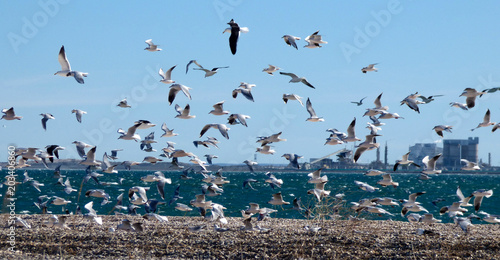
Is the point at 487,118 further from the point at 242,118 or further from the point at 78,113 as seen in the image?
the point at 78,113

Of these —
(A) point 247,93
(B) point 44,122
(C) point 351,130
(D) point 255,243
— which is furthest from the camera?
(B) point 44,122

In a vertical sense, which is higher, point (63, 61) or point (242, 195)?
point (63, 61)

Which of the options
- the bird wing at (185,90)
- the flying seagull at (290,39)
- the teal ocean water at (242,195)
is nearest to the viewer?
the bird wing at (185,90)

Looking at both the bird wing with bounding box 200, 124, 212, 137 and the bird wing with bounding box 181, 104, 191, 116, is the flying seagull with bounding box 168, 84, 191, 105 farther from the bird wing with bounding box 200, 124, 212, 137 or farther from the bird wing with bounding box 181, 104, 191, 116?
the bird wing with bounding box 200, 124, 212, 137

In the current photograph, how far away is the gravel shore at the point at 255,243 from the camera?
448 inches

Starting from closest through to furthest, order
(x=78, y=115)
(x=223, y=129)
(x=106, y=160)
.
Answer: (x=223, y=129) < (x=106, y=160) < (x=78, y=115)

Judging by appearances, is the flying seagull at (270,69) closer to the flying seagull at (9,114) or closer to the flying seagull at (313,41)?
the flying seagull at (313,41)

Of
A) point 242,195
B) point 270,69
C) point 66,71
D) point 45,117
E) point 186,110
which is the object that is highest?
point 270,69

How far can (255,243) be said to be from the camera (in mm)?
11930

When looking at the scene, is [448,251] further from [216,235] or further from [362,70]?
[362,70]

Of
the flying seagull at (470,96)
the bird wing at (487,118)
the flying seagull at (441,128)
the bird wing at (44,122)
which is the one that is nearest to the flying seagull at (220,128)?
the bird wing at (44,122)

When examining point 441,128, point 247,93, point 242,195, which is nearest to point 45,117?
point 247,93

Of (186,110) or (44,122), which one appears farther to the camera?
(44,122)

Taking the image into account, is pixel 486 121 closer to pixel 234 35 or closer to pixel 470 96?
pixel 470 96
